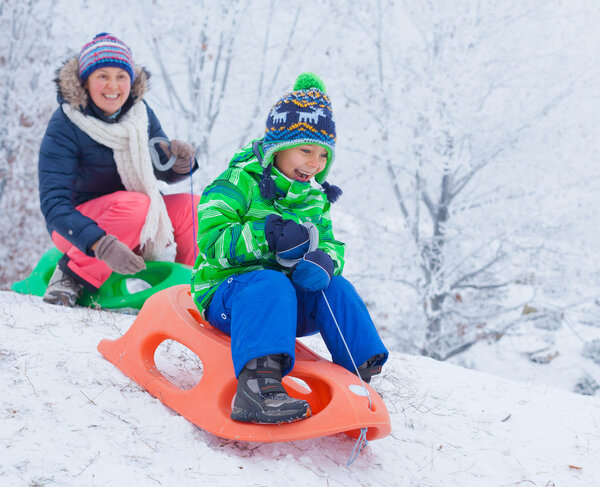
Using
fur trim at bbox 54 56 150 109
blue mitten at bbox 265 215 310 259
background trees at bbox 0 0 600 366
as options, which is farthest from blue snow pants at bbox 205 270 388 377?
background trees at bbox 0 0 600 366

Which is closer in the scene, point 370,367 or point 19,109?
point 370,367

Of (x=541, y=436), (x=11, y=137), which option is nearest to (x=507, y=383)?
(x=541, y=436)

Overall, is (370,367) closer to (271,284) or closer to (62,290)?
(271,284)

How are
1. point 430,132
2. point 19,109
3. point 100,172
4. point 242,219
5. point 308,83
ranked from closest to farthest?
1. point 242,219
2. point 308,83
3. point 100,172
4. point 430,132
5. point 19,109

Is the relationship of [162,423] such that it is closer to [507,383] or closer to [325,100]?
[325,100]

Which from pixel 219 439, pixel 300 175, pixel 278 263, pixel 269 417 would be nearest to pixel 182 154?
pixel 300 175

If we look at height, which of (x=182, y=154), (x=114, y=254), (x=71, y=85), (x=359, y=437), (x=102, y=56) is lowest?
(x=359, y=437)

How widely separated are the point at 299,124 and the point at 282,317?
82 cm

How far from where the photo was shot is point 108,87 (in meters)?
3.06

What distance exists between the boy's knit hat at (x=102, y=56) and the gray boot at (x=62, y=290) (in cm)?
121

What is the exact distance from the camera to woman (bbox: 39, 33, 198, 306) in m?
2.91

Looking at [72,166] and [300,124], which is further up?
[300,124]

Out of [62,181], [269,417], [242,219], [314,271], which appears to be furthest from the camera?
[62,181]

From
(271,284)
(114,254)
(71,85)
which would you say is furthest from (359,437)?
(71,85)
